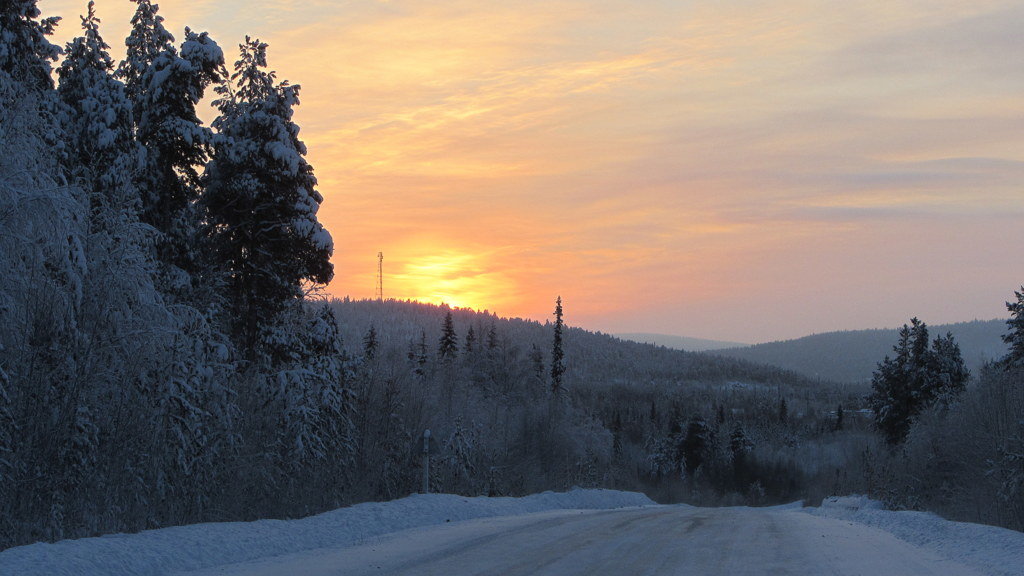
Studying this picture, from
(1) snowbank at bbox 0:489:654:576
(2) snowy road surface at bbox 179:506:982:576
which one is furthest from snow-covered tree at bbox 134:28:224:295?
(2) snowy road surface at bbox 179:506:982:576

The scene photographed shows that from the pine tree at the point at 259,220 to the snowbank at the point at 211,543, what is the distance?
10039 mm

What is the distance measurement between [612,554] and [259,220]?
17.8 meters

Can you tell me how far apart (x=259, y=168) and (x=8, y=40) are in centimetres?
726

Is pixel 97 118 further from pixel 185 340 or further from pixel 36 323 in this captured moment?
pixel 36 323

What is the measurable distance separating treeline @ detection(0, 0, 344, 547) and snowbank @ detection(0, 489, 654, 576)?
1.72 m

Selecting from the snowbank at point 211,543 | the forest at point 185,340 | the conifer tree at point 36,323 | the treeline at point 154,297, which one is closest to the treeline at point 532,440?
the forest at point 185,340

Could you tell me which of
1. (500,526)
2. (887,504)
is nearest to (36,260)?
(500,526)

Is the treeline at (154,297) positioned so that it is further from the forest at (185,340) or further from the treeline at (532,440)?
the treeline at (532,440)

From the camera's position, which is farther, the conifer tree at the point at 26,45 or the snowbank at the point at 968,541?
the conifer tree at the point at 26,45

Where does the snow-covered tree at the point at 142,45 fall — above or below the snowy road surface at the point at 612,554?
above

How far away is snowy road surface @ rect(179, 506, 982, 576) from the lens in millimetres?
10672

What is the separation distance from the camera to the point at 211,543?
11.5 m

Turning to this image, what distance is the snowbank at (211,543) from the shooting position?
941 centimetres

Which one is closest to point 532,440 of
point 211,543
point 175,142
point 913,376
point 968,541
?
point 913,376
